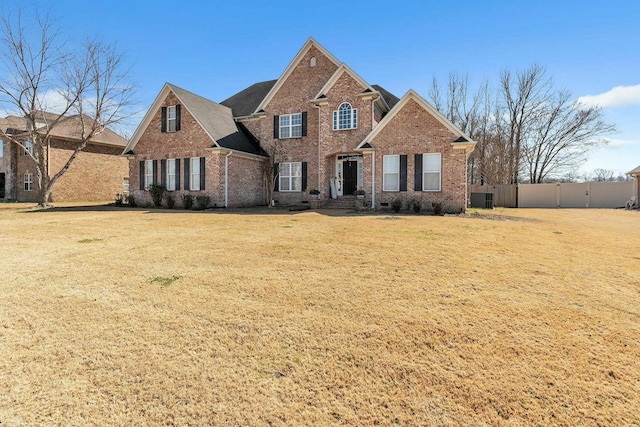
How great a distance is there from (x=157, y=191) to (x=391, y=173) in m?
14.4

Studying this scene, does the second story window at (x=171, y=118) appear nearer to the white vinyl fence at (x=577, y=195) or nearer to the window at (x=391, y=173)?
the window at (x=391, y=173)

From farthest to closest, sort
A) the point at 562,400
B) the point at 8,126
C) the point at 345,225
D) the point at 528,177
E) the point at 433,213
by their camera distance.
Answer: the point at 528,177, the point at 8,126, the point at 433,213, the point at 345,225, the point at 562,400

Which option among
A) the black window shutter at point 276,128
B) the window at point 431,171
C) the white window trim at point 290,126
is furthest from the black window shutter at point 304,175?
the window at point 431,171

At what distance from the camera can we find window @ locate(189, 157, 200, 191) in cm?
1942

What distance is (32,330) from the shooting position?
10.7ft

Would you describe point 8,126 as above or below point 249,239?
above

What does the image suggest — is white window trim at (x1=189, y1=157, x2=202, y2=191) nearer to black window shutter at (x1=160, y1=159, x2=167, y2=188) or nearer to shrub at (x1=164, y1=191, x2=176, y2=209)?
shrub at (x1=164, y1=191, x2=176, y2=209)

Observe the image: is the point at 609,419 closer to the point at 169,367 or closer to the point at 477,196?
the point at 169,367

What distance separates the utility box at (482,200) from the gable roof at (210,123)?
15.0m

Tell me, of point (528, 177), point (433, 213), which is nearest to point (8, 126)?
point (433, 213)

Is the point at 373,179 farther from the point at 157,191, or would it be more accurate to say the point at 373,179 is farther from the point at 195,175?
the point at 157,191

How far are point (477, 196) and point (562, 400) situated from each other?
2178cm

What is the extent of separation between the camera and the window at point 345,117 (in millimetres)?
18406

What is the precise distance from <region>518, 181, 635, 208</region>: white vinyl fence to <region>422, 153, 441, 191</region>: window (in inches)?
569
